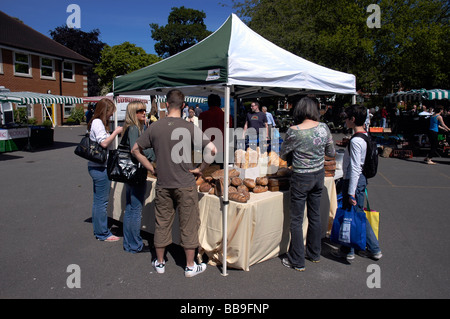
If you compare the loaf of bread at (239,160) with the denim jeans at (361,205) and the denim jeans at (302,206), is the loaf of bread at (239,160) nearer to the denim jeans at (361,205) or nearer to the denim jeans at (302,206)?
the denim jeans at (302,206)

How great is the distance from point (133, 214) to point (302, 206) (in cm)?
202

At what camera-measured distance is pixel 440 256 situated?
411cm

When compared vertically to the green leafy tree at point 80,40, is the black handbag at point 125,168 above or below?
below

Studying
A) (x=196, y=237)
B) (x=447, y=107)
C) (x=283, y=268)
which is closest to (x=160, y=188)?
(x=196, y=237)

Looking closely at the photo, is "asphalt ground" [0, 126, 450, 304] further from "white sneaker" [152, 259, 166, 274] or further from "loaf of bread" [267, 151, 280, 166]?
"loaf of bread" [267, 151, 280, 166]

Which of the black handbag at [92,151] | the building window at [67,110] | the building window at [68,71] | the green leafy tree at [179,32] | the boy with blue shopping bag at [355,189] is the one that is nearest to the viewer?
the boy with blue shopping bag at [355,189]

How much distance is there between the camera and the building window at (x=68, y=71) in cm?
2884

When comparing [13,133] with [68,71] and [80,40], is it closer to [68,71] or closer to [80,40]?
[68,71]

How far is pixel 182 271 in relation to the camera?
146 inches

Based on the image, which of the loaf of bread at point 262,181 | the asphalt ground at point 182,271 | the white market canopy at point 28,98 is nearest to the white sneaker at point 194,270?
the asphalt ground at point 182,271

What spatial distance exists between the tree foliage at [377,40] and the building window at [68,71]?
17.6 meters

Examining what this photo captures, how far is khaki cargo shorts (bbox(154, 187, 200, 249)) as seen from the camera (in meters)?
3.42

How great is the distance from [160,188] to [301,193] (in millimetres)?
1525

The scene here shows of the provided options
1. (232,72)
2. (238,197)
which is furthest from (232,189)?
(232,72)
